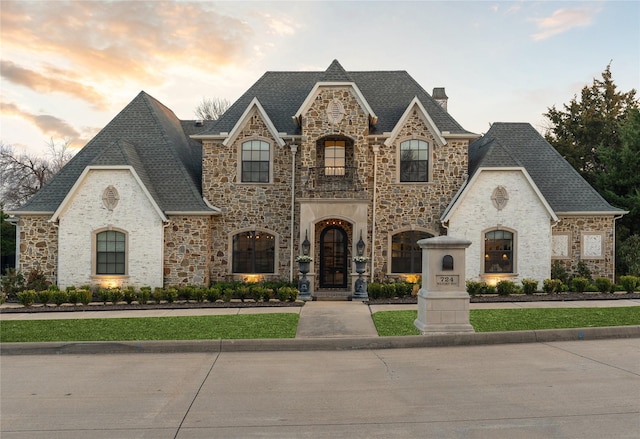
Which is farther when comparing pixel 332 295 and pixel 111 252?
pixel 111 252

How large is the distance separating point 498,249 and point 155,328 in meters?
13.6

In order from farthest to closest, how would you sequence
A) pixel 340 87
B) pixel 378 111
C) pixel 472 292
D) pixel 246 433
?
pixel 378 111, pixel 340 87, pixel 472 292, pixel 246 433

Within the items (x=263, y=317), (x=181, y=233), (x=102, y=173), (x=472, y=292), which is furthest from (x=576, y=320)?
(x=102, y=173)

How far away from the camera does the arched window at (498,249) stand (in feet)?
60.5

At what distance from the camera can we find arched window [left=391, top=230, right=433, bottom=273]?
1898cm

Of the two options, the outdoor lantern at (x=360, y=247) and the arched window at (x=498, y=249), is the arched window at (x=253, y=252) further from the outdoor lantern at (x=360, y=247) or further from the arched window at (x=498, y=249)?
the arched window at (x=498, y=249)

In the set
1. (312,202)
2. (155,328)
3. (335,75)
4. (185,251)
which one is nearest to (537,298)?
(312,202)

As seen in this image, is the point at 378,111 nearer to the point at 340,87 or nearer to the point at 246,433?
the point at 340,87

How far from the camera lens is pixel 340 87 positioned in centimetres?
1823

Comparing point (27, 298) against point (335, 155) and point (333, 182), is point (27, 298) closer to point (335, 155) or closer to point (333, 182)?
point (333, 182)

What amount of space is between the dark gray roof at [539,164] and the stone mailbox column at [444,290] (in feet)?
28.7

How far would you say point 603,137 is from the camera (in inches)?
1211

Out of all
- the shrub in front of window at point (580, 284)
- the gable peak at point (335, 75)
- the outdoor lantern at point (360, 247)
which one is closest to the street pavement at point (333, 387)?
the outdoor lantern at point (360, 247)

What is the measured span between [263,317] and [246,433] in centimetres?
720
